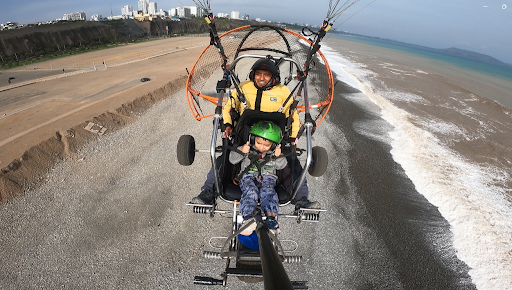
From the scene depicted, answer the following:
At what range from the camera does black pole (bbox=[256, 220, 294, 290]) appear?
4.28 ft

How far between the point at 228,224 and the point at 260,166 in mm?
1910

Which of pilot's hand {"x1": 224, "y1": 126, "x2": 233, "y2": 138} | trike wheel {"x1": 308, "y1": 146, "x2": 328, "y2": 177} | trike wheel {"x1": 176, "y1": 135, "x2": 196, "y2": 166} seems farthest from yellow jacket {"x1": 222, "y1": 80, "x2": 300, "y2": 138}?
trike wheel {"x1": 176, "y1": 135, "x2": 196, "y2": 166}

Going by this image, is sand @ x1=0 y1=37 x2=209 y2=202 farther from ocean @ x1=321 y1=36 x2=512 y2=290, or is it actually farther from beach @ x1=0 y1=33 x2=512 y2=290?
ocean @ x1=321 y1=36 x2=512 y2=290

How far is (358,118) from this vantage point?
11000 mm

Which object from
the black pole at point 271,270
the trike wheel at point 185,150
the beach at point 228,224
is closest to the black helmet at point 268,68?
the trike wheel at point 185,150

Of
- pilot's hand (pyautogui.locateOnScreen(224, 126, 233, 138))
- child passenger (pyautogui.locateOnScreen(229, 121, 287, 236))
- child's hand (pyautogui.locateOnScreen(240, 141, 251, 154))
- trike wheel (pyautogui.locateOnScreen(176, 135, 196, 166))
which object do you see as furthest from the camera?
pilot's hand (pyautogui.locateOnScreen(224, 126, 233, 138))

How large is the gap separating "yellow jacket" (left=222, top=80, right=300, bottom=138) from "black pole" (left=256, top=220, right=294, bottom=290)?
2412 mm

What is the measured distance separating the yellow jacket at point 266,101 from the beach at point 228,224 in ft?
6.78

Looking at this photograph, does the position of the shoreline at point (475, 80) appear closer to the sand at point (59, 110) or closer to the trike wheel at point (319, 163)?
the trike wheel at point (319, 163)

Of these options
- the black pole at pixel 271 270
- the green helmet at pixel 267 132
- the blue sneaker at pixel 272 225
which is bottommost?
the blue sneaker at pixel 272 225

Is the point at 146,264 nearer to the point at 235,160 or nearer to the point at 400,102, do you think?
the point at 235,160

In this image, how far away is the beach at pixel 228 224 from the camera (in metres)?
3.73

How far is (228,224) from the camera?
456 centimetres

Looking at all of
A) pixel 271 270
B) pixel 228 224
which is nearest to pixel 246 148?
pixel 271 270
